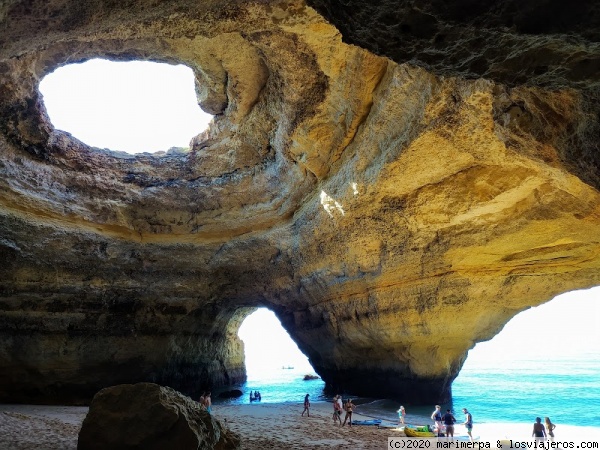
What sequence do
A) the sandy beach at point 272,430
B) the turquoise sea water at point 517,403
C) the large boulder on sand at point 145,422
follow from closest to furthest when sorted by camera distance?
the large boulder on sand at point 145,422 → the sandy beach at point 272,430 → the turquoise sea water at point 517,403

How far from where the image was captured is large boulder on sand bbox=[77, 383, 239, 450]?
19.1ft

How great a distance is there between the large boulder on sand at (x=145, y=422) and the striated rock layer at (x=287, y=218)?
454 centimetres

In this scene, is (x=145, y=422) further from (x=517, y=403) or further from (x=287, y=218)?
(x=517, y=403)

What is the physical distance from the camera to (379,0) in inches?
102

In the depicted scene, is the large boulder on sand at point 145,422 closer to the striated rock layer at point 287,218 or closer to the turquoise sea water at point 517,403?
the striated rock layer at point 287,218

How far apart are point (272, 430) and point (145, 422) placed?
17.5 ft

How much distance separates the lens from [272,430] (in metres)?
10.6

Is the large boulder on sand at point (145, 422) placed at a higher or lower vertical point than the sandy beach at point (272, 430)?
higher

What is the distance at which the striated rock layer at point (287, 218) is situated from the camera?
27.1 feet

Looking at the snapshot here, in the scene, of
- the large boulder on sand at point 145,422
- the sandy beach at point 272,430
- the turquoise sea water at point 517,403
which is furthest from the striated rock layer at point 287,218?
the large boulder on sand at point 145,422

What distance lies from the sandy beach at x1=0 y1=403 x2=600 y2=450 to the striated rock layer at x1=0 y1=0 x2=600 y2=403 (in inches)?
106

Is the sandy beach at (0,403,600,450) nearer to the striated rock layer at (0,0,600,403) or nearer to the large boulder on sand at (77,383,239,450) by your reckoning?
the large boulder on sand at (77,383,239,450)

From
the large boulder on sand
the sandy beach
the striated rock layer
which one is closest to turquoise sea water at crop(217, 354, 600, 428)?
the striated rock layer

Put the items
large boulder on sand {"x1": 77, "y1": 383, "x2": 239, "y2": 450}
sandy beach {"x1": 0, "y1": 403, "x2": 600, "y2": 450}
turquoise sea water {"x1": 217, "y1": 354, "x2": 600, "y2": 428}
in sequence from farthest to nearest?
turquoise sea water {"x1": 217, "y1": 354, "x2": 600, "y2": 428}, sandy beach {"x1": 0, "y1": 403, "x2": 600, "y2": 450}, large boulder on sand {"x1": 77, "y1": 383, "x2": 239, "y2": 450}
